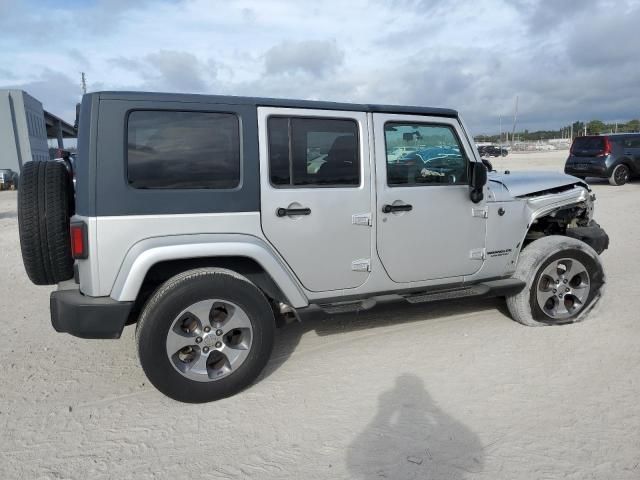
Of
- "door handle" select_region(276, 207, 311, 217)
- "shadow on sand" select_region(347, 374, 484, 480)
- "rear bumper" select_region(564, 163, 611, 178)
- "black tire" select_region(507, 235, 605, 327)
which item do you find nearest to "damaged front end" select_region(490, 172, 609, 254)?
"black tire" select_region(507, 235, 605, 327)

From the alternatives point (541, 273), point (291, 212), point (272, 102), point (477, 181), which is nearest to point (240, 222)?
point (291, 212)

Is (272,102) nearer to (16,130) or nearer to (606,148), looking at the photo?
(606,148)

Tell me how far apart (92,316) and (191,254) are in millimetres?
698

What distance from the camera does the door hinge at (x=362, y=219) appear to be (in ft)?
11.8

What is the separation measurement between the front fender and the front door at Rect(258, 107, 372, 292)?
0.39ft

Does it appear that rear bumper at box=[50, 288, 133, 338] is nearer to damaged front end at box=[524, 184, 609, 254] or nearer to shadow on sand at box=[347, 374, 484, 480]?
shadow on sand at box=[347, 374, 484, 480]

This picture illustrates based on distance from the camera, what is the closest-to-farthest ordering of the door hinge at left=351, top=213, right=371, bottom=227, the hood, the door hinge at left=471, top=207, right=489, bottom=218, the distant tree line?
the door hinge at left=351, top=213, right=371, bottom=227
the door hinge at left=471, top=207, right=489, bottom=218
the hood
the distant tree line

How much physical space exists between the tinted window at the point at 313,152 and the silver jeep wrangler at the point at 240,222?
0.01 meters

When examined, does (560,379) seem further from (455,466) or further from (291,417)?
(291,417)

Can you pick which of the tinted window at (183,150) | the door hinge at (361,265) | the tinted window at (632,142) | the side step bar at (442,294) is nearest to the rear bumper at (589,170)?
the tinted window at (632,142)

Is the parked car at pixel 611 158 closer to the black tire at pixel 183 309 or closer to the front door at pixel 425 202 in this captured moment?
the front door at pixel 425 202

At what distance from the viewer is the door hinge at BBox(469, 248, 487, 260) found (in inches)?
161

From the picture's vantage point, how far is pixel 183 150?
3.18m

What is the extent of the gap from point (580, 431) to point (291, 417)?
1.69 m
